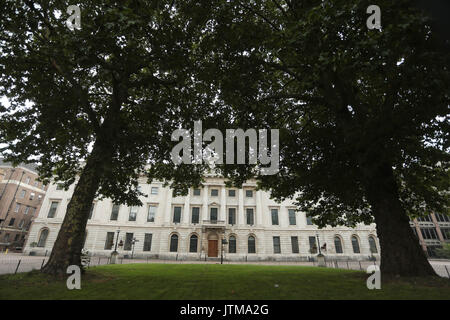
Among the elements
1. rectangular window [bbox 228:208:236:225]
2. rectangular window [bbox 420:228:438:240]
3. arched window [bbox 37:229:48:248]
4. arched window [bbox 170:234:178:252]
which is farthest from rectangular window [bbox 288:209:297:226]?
arched window [bbox 37:229:48:248]

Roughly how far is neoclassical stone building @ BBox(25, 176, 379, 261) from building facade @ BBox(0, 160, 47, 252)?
44.7ft

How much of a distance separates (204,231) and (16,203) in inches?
1609

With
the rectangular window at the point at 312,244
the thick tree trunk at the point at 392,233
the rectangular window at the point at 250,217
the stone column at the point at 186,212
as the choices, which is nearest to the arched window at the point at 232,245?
the rectangular window at the point at 250,217

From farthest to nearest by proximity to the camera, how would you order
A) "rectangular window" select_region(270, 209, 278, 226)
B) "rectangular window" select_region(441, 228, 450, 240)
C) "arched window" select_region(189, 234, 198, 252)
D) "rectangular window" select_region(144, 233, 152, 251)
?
"rectangular window" select_region(441, 228, 450, 240)
"rectangular window" select_region(270, 209, 278, 226)
"arched window" select_region(189, 234, 198, 252)
"rectangular window" select_region(144, 233, 152, 251)

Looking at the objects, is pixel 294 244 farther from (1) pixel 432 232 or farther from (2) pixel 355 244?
(1) pixel 432 232

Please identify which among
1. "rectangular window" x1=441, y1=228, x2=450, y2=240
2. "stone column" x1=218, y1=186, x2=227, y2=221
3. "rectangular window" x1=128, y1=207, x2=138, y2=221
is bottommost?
"rectangular window" x1=441, y1=228, x2=450, y2=240

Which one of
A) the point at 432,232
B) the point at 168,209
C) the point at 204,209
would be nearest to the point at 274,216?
the point at 204,209

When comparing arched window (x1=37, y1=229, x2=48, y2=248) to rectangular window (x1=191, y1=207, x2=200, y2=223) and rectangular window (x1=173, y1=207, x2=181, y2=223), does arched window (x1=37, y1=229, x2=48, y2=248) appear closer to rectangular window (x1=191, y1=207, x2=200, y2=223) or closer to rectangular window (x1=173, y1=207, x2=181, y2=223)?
rectangular window (x1=173, y1=207, x2=181, y2=223)

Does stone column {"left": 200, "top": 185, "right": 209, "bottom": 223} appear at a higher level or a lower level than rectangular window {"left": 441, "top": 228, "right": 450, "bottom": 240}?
higher

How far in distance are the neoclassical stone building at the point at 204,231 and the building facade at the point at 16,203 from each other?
536 inches

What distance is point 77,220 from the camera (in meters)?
9.83

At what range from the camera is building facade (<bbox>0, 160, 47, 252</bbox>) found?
44.6m

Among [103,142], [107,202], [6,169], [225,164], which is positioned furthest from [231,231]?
[6,169]
